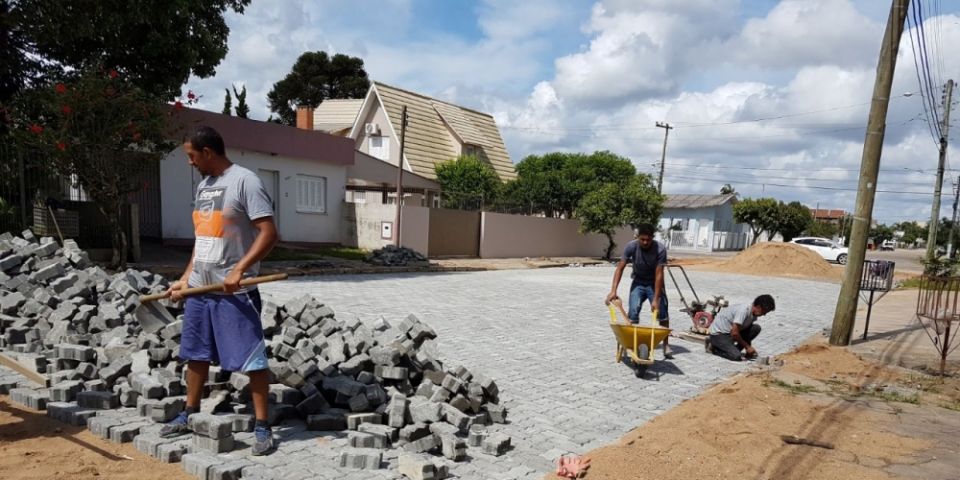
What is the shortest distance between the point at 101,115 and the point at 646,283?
9.92 metres

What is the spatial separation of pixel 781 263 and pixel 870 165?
59.0 ft

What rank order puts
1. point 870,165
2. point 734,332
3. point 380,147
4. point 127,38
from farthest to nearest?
point 380,147, point 127,38, point 870,165, point 734,332

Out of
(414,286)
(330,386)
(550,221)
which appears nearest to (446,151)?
(550,221)

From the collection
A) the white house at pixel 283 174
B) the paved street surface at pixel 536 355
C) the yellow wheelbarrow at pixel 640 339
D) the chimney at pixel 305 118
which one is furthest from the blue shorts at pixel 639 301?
A: the chimney at pixel 305 118

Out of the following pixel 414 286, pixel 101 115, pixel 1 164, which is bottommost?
pixel 414 286

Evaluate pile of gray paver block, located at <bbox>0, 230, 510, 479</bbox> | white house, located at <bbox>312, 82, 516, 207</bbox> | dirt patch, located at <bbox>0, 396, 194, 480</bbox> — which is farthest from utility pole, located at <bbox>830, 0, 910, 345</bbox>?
white house, located at <bbox>312, 82, 516, 207</bbox>

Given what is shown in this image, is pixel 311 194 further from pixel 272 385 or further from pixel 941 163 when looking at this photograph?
pixel 941 163

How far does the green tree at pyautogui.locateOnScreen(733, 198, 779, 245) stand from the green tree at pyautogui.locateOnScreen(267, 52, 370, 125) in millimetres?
31003

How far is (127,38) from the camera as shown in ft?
38.4

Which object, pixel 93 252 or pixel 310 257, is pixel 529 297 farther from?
pixel 93 252

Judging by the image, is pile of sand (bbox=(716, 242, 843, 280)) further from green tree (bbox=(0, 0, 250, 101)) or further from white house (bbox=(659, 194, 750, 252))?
green tree (bbox=(0, 0, 250, 101))

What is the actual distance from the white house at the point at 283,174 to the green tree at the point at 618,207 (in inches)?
426

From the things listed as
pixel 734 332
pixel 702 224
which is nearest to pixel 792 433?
pixel 734 332

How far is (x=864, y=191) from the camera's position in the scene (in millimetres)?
8180
